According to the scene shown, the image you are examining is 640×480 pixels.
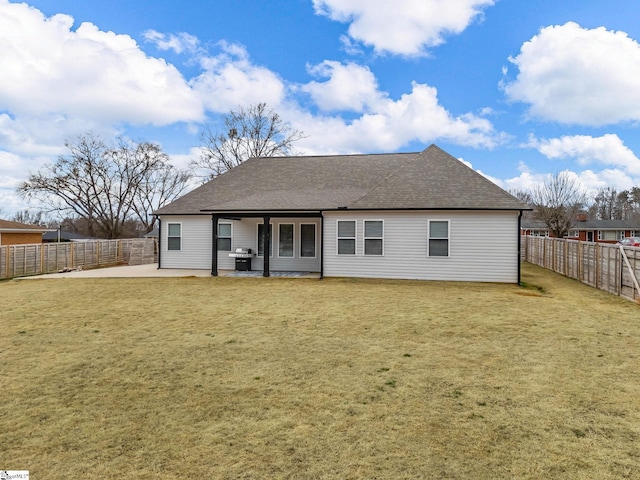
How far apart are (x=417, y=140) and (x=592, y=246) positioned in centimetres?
1888

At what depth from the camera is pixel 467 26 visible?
15.7 metres

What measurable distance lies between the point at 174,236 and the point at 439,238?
1204cm

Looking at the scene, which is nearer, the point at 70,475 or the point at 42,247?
the point at 70,475

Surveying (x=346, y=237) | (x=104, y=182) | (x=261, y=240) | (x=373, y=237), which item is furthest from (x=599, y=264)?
(x=104, y=182)

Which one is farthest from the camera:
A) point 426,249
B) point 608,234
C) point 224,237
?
point 608,234

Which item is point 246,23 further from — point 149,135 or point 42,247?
point 149,135

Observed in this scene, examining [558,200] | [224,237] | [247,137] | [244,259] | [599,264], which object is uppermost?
[247,137]

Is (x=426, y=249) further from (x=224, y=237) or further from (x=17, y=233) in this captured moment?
(x=17, y=233)

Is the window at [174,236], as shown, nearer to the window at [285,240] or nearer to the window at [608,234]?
the window at [285,240]

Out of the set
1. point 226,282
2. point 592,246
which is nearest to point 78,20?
point 226,282

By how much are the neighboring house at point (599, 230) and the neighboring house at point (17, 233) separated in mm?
50900

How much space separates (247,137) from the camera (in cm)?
3506

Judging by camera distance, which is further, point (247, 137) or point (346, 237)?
point (247, 137)

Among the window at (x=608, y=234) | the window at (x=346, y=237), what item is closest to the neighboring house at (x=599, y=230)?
the window at (x=608, y=234)
